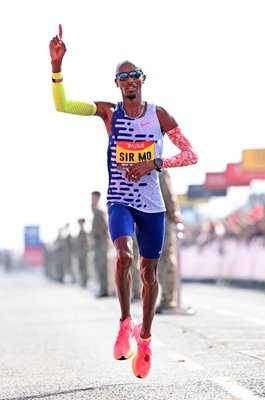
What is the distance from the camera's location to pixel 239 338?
1175cm

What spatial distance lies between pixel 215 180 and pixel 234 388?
65530mm

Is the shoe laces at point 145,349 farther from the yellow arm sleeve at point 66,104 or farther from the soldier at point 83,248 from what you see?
the soldier at point 83,248

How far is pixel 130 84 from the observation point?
759 centimetres

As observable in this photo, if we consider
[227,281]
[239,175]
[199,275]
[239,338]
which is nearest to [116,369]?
[239,338]

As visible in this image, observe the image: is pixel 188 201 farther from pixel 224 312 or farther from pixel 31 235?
pixel 224 312

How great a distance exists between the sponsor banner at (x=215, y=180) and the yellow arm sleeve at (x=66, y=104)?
64.5m

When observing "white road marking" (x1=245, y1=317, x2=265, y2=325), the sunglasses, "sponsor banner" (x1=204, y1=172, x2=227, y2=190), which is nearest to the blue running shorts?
the sunglasses

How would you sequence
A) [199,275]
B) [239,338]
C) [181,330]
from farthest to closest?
[199,275] → [181,330] → [239,338]

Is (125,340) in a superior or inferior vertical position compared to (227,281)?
superior

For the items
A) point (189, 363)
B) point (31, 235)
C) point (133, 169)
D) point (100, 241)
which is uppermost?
point (133, 169)

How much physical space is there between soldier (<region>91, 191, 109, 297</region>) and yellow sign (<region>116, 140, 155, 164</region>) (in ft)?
52.2

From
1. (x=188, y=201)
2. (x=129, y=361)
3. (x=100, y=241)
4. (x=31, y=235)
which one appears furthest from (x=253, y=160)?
(x=129, y=361)

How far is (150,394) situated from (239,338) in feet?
15.4

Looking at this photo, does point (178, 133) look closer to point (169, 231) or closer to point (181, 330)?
point (181, 330)
